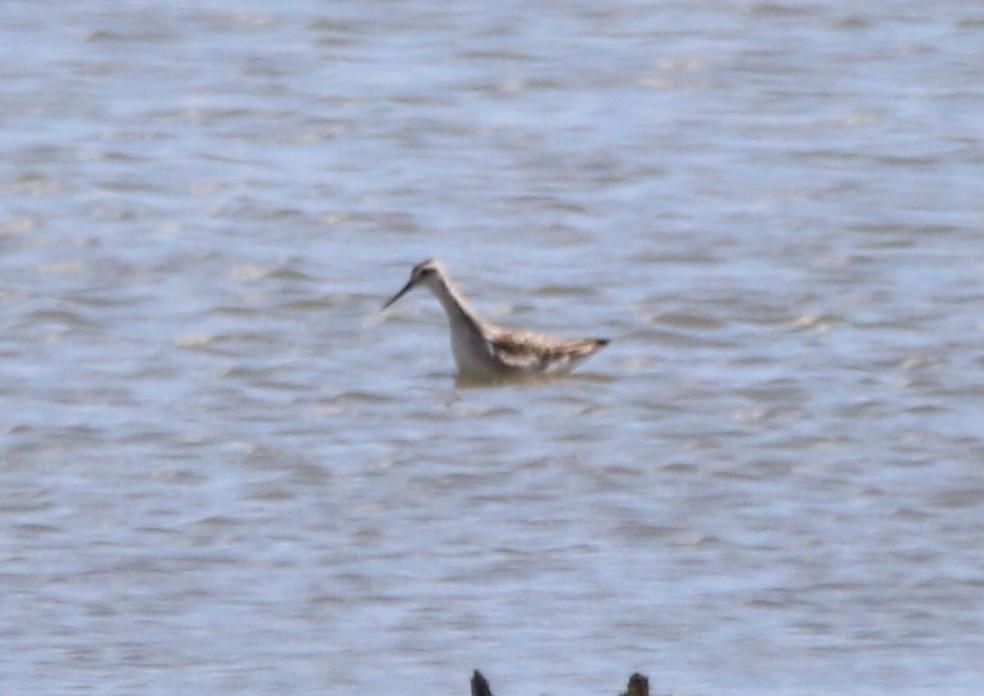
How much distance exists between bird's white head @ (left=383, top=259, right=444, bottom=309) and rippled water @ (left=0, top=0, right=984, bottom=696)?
287 mm

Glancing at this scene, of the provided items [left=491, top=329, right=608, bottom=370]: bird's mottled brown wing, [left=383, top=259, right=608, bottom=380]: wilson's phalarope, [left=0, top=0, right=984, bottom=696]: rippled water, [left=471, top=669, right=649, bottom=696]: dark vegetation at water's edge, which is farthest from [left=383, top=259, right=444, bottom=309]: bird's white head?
[left=471, top=669, right=649, bottom=696]: dark vegetation at water's edge

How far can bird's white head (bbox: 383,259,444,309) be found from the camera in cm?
1228

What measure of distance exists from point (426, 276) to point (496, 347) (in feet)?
1.65

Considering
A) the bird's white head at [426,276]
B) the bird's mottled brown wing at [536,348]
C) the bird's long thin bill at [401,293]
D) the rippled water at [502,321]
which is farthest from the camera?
the bird's long thin bill at [401,293]

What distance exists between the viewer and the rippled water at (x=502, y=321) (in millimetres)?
8047

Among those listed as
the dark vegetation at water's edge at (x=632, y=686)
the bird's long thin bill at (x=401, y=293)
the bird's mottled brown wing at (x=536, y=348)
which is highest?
the bird's long thin bill at (x=401, y=293)

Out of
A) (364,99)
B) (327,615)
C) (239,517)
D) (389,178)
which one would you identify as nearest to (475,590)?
(327,615)

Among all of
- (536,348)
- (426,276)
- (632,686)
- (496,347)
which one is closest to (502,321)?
(426,276)

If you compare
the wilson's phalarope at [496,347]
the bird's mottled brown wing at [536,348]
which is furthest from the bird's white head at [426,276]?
the bird's mottled brown wing at [536,348]

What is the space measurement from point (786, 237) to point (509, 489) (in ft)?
13.3

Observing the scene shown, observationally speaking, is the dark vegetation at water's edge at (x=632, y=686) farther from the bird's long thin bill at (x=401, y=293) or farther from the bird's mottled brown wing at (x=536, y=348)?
the bird's long thin bill at (x=401, y=293)

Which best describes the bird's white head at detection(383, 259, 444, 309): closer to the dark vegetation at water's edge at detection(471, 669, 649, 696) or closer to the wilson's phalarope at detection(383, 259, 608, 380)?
the wilson's phalarope at detection(383, 259, 608, 380)

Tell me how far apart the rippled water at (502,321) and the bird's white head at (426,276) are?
29 centimetres

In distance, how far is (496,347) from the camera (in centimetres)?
1210
